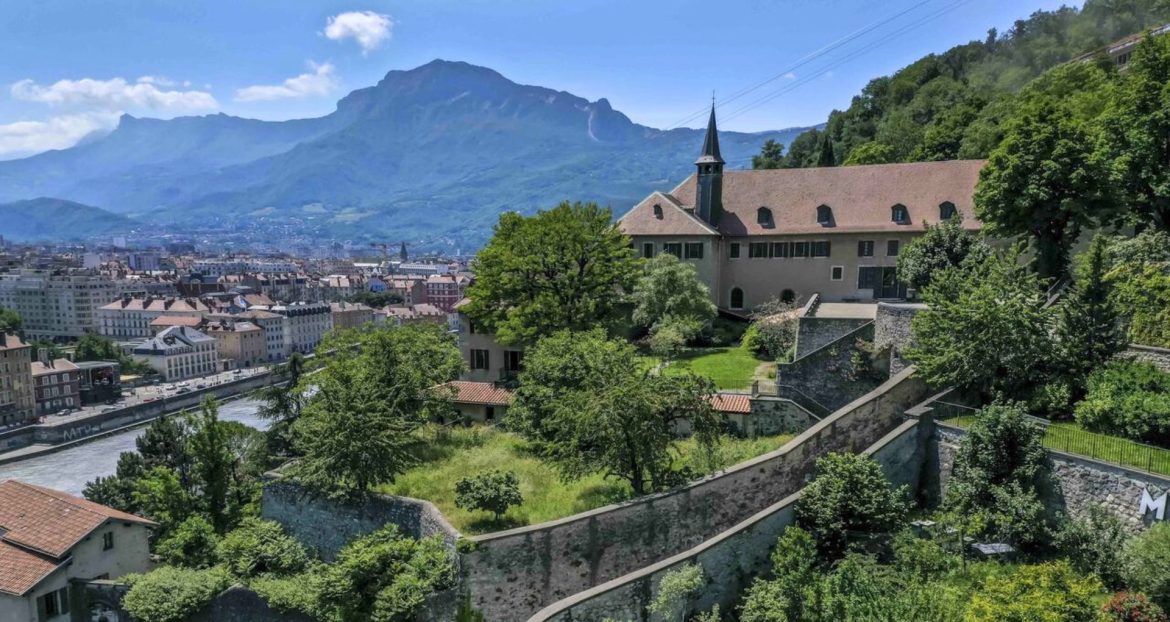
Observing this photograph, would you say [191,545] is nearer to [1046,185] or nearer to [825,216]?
[1046,185]

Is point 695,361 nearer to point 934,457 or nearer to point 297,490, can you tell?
point 934,457

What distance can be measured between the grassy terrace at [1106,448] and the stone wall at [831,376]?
9.55m

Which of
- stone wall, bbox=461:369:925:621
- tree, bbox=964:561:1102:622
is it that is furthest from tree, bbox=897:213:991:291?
tree, bbox=964:561:1102:622

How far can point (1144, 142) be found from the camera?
2725 centimetres

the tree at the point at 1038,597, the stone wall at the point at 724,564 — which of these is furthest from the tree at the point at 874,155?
the tree at the point at 1038,597

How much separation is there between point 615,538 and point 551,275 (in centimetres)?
2073

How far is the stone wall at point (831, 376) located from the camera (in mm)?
28484

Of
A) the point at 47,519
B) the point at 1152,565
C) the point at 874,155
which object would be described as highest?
the point at 874,155

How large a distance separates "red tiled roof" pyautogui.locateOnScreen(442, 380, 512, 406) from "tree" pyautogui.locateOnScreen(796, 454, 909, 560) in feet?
61.3

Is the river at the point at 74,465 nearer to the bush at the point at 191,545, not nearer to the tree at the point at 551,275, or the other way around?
the tree at the point at 551,275

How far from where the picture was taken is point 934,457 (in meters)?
20.4

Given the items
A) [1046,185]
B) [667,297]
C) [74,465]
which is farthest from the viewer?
[74,465]

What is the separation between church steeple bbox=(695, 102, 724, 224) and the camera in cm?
4791

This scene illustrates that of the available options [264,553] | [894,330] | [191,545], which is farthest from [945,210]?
[191,545]
